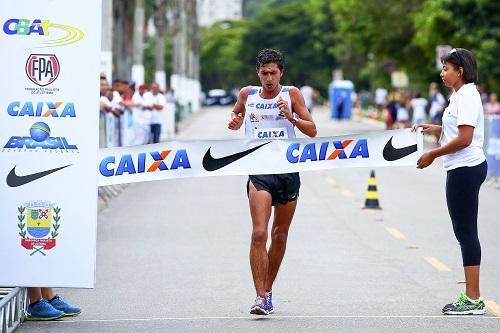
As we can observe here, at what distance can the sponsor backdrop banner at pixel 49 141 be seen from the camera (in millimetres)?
8844

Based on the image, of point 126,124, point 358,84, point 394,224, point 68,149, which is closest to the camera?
point 68,149

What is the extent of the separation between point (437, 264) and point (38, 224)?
522 centimetres

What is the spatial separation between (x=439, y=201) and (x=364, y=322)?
39.4 feet

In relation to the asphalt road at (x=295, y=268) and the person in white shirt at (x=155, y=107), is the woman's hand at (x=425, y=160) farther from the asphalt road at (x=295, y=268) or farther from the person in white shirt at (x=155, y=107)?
the person in white shirt at (x=155, y=107)

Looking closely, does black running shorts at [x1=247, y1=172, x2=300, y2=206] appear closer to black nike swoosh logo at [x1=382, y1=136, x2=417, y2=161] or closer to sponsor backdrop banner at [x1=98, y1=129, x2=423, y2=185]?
sponsor backdrop banner at [x1=98, y1=129, x2=423, y2=185]

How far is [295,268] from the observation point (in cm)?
1276

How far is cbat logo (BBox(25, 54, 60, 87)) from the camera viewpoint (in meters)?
8.88

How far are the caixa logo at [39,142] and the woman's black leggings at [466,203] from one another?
2.66 metres

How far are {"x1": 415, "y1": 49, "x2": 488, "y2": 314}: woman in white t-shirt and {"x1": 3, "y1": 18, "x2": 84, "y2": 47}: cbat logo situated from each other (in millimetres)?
2594

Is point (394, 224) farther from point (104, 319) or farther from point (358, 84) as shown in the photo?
point (358, 84)

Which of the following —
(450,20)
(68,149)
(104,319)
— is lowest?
(104,319)

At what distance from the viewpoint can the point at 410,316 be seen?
970 cm

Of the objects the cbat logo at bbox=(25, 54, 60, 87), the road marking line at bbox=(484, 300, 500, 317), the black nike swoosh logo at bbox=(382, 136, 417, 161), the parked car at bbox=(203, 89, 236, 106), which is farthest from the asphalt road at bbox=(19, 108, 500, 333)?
the parked car at bbox=(203, 89, 236, 106)

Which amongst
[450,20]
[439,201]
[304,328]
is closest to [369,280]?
[304,328]
